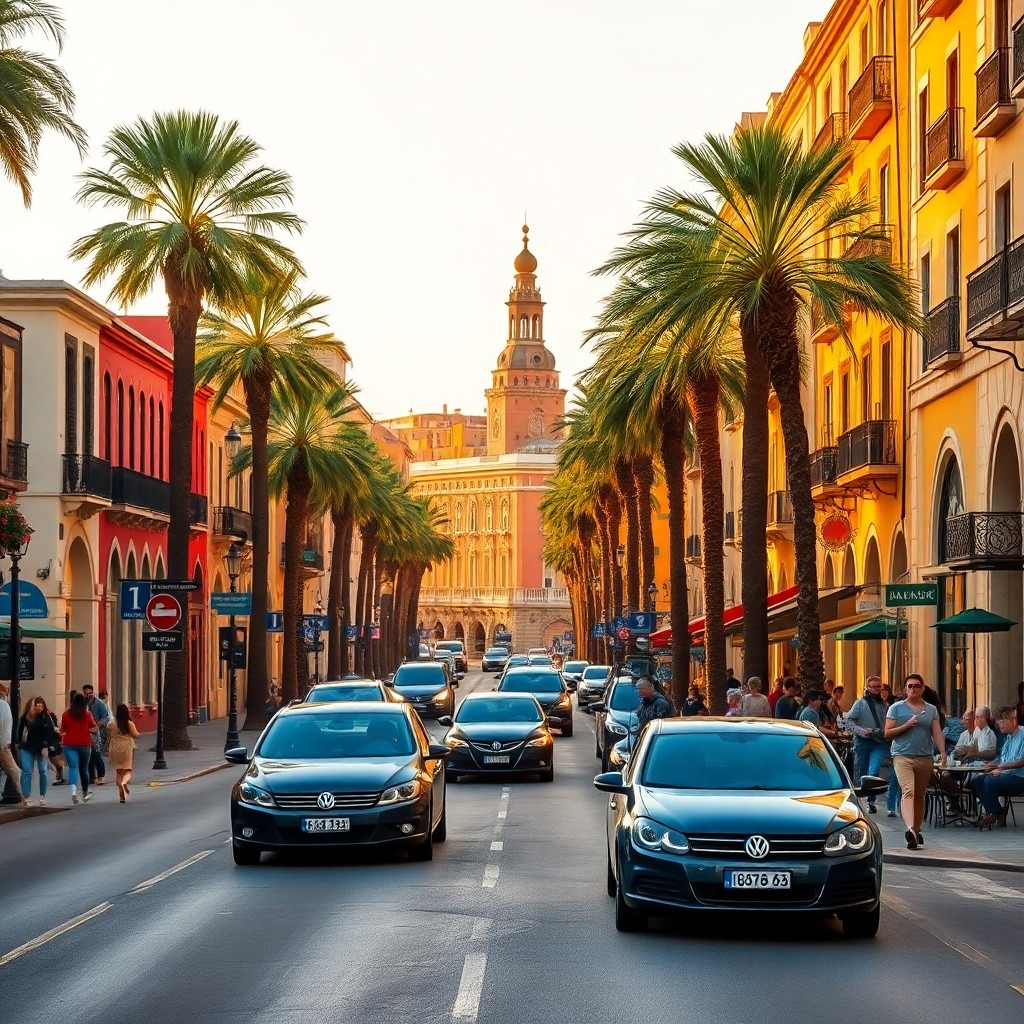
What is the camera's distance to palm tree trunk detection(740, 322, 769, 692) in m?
34.8

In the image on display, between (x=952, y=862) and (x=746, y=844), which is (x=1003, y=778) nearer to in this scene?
(x=952, y=862)

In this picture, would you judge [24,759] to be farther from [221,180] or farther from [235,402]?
[235,402]

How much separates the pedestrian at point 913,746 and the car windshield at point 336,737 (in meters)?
5.29

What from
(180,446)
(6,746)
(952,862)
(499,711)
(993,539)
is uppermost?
(180,446)

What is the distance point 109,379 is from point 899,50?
900 inches

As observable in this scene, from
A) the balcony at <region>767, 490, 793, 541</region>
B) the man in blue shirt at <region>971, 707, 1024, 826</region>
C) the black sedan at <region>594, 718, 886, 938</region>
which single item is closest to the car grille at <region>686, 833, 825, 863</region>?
the black sedan at <region>594, 718, 886, 938</region>

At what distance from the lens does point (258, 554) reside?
50.8 metres

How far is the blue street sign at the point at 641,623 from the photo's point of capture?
59281 mm

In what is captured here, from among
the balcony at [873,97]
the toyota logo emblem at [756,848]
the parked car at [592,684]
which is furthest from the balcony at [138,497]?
the toyota logo emblem at [756,848]

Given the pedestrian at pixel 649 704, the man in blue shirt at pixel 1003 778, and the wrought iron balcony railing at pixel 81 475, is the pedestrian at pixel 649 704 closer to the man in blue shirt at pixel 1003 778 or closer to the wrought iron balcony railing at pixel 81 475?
the man in blue shirt at pixel 1003 778

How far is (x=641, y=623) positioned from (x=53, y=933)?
46.6 metres

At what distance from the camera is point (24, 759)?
94.4 ft

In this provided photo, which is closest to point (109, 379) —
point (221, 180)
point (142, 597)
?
point (221, 180)

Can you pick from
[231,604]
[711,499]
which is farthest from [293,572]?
[711,499]
